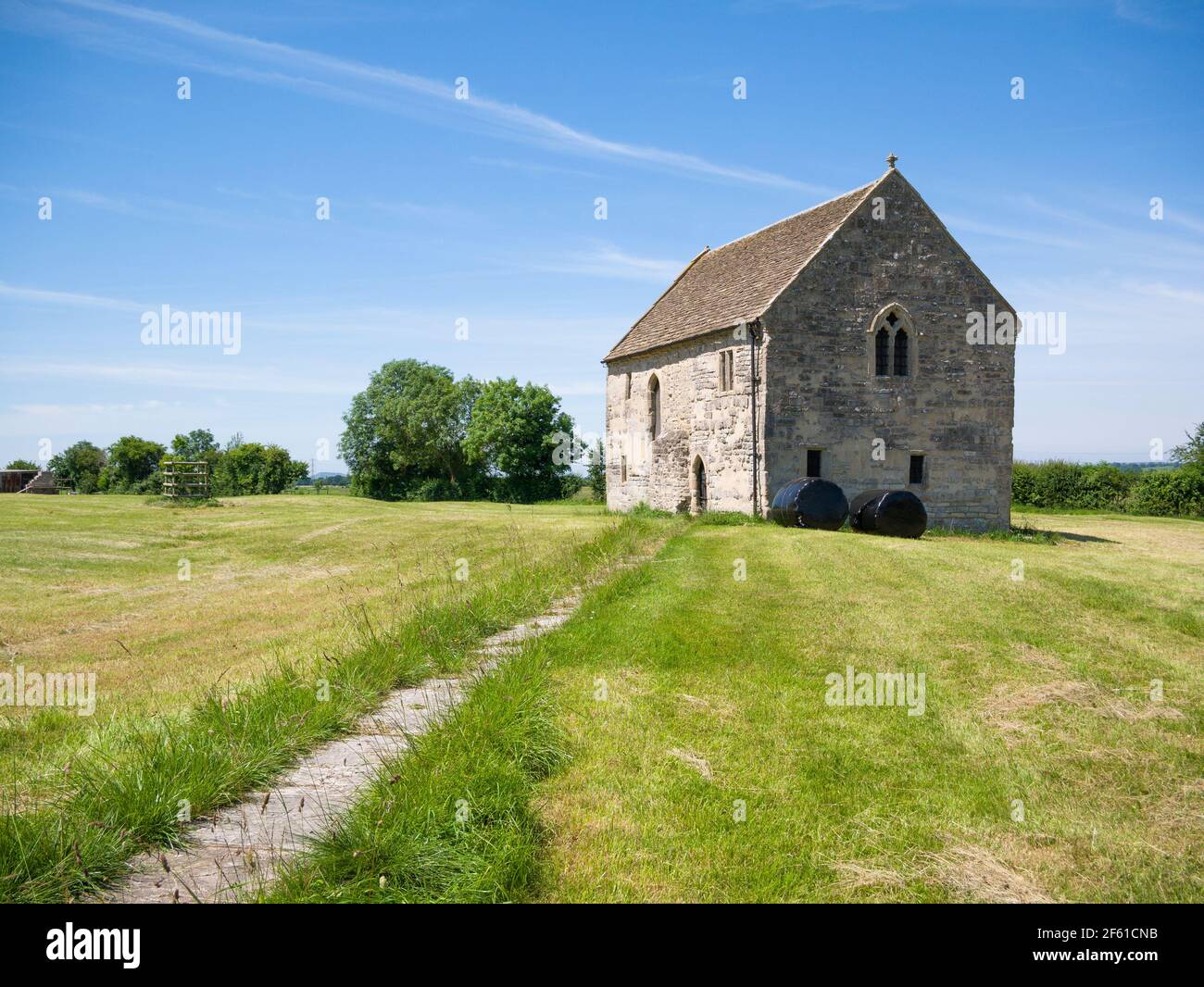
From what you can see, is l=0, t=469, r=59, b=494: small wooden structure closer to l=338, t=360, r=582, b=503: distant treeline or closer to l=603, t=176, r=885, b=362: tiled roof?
l=338, t=360, r=582, b=503: distant treeline

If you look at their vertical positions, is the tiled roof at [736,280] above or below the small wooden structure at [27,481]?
above

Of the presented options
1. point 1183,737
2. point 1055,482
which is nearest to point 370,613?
point 1183,737

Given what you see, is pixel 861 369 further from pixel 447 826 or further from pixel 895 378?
pixel 447 826

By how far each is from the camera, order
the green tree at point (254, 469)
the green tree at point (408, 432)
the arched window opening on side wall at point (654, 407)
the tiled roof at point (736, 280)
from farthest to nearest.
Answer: the green tree at point (408, 432) < the green tree at point (254, 469) < the arched window opening on side wall at point (654, 407) < the tiled roof at point (736, 280)

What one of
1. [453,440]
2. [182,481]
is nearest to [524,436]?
[453,440]

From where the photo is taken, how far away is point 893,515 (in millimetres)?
21016

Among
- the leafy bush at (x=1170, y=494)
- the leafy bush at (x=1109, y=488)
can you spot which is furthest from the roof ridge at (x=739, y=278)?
the leafy bush at (x=1170, y=494)

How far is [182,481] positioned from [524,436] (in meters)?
26.8

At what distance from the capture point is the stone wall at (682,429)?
975 inches

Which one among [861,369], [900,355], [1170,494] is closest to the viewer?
[861,369]

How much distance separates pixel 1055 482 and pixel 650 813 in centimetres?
3940

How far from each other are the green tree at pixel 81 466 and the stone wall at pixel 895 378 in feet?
202

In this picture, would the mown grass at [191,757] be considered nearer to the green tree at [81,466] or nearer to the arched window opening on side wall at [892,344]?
the arched window opening on side wall at [892,344]
